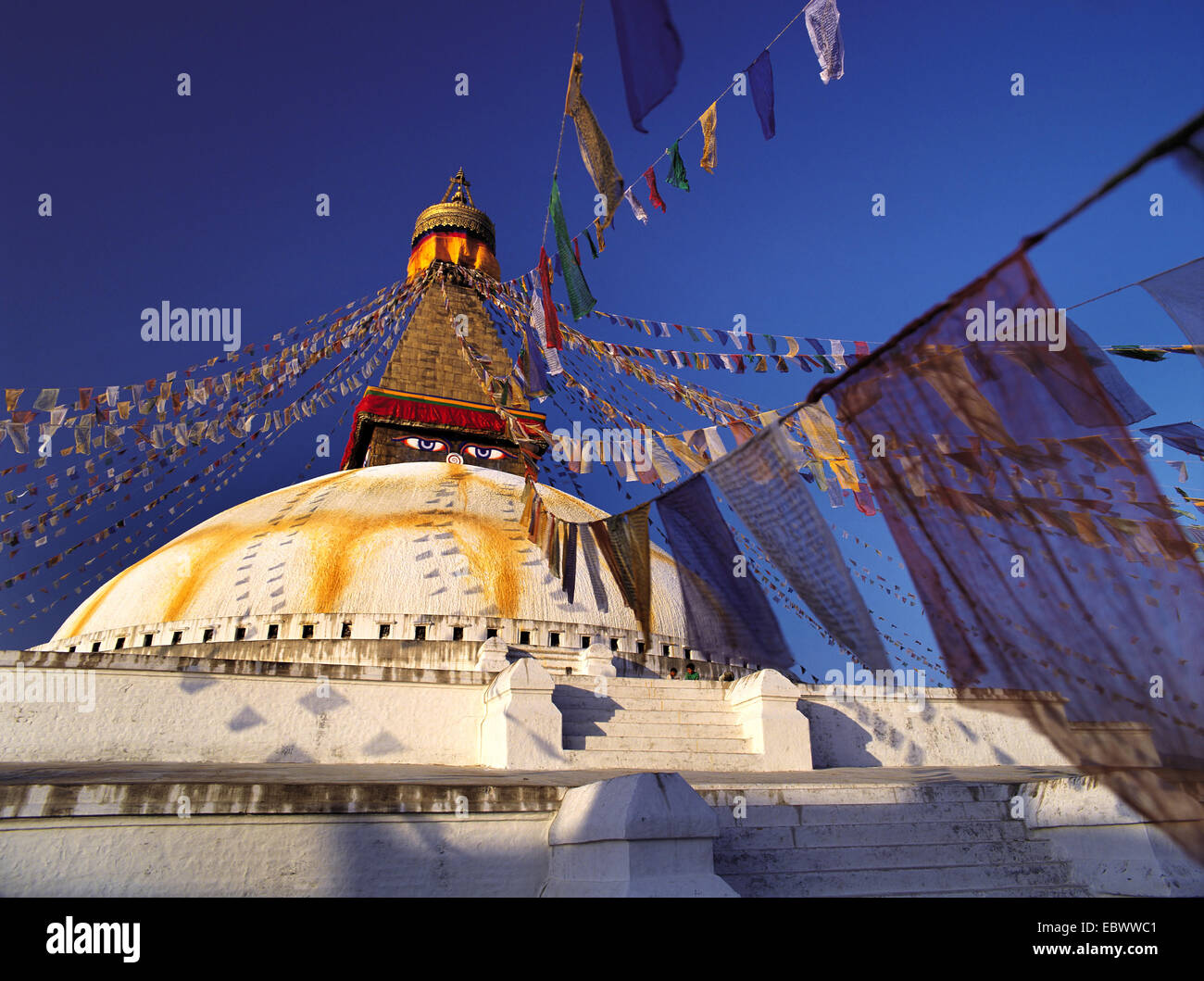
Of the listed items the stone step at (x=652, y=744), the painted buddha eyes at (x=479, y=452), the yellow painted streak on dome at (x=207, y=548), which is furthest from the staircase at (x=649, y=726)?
the painted buddha eyes at (x=479, y=452)

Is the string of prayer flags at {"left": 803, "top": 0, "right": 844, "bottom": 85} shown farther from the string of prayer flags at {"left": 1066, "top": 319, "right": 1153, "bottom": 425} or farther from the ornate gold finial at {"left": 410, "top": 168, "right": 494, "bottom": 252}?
the ornate gold finial at {"left": 410, "top": 168, "right": 494, "bottom": 252}

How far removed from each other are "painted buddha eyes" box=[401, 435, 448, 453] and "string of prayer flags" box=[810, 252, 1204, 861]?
1626 centimetres

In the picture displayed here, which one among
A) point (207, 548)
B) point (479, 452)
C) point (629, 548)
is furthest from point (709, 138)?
point (479, 452)

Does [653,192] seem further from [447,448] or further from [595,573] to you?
[447,448]

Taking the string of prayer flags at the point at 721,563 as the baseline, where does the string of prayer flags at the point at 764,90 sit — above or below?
above

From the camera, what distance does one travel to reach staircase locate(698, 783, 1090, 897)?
5.67m

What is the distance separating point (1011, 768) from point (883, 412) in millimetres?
6866

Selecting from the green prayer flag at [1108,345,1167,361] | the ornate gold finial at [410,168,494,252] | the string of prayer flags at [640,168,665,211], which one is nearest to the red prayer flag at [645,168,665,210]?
the string of prayer flags at [640,168,665,211]

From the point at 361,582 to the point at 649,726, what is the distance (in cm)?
560

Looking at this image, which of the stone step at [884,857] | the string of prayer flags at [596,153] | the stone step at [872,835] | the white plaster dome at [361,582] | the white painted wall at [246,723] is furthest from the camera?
the white plaster dome at [361,582]

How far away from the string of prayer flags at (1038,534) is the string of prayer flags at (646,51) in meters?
2.28

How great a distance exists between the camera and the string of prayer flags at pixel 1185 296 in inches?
139

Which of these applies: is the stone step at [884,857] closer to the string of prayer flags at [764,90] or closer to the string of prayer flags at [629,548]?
the string of prayer flags at [629,548]
